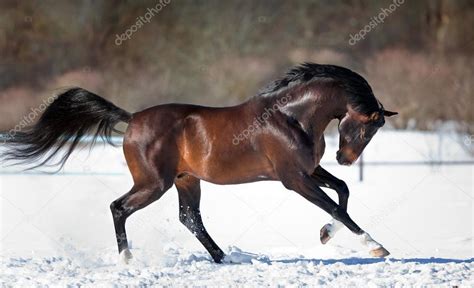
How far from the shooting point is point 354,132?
169 inches

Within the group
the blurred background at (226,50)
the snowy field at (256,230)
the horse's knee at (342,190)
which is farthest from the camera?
the blurred background at (226,50)

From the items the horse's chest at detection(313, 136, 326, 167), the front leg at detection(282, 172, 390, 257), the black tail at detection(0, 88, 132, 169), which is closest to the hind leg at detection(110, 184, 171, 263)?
the black tail at detection(0, 88, 132, 169)

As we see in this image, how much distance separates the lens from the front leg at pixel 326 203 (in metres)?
4.10

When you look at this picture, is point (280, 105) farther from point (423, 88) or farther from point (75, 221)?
point (423, 88)

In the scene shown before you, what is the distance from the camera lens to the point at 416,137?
9.74 meters

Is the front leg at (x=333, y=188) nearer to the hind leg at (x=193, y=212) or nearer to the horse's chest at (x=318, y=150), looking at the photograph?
the horse's chest at (x=318, y=150)

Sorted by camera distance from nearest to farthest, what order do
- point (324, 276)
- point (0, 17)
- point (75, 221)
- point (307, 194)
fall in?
point (324, 276), point (307, 194), point (75, 221), point (0, 17)

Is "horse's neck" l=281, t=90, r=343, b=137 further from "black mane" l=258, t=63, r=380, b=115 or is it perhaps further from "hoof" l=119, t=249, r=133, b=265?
"hoof" l=119, t=249, r=133, b=265

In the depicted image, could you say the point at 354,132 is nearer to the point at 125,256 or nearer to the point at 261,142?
the point at 261,142

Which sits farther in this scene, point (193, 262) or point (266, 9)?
point (266, 9)

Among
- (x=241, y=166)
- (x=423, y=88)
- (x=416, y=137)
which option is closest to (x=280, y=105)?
(x=241, y=166)

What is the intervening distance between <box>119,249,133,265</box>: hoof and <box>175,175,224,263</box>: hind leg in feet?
1.37

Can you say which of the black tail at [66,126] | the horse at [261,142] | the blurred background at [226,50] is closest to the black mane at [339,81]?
the horse at [261,142]

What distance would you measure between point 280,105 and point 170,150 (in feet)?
2.31
